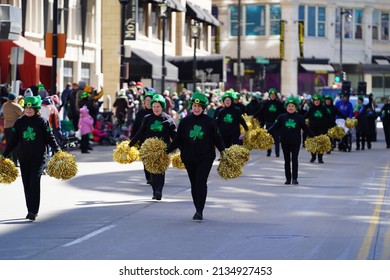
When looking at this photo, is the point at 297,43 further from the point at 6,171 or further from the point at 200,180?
the point at 200,180

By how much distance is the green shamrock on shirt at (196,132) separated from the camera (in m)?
17.4

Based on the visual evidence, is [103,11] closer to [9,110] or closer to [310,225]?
[9,110]

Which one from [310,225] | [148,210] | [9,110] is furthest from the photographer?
[9,110]

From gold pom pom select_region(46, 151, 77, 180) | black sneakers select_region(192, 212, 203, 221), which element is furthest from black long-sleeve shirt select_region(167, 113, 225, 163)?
gold pom pom select_region(46, 151, 77, 180)

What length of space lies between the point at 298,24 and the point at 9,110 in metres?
66.4

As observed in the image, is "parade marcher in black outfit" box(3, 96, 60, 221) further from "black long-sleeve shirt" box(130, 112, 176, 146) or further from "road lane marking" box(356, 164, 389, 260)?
"road lane marking" box(356, 164, 389, 260)

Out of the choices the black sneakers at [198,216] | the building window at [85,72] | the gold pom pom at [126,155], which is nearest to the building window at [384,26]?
the building window at [85,72]

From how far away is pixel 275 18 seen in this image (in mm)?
93312

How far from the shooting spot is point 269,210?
18766 millimetres

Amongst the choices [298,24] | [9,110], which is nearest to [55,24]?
[9,110]

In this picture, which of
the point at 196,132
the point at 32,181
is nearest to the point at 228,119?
the point at 196,132

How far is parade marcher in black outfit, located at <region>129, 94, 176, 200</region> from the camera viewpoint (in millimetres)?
19984

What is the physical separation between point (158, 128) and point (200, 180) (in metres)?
2.95

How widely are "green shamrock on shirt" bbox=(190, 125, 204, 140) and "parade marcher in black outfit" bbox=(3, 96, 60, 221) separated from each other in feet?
6.61
